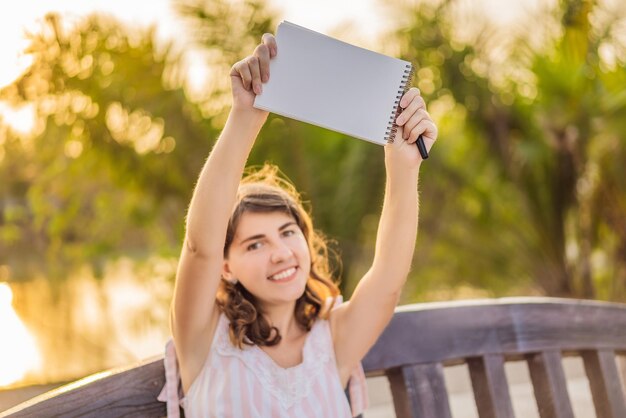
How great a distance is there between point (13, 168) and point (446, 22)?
3823mm

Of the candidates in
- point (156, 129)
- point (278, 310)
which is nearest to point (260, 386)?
point (278, 310)

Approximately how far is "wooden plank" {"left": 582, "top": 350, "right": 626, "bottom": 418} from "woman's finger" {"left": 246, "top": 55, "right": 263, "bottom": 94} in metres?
1.02

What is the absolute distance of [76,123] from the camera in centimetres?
420

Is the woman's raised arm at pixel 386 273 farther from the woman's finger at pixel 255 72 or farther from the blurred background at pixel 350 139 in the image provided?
the blurred background at pixel 350 139

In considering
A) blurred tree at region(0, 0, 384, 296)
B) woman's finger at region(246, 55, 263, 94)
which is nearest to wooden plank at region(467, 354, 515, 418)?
woman's finger at region(246, 55, 263, 94)

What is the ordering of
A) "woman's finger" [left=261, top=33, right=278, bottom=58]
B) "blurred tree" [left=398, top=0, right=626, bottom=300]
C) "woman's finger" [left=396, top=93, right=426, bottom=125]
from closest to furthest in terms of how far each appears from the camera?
"woman's finger" [left=261, top=33, right=278, bottom=58] → "woman's finger" [left=396, top=93, right=426, bottom=125] → "blurred tree" [left=398, top=0, right=626, bottom=300]

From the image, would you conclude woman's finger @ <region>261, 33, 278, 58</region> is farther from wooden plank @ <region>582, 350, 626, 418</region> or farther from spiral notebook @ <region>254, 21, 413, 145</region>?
wooden plank @ <region>582, 350, 626, 418</region>

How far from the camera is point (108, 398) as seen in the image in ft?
4.05

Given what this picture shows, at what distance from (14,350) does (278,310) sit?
16.1 ft

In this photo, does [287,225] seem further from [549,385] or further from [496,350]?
[549,385]

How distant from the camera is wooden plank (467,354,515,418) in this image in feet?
5.07

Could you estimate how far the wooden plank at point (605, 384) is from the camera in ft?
5.48

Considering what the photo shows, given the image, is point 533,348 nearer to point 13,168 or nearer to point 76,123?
point 76,123

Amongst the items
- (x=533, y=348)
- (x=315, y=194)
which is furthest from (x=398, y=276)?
(x=315, y=194)
